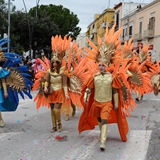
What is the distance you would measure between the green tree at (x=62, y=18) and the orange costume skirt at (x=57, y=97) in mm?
35442

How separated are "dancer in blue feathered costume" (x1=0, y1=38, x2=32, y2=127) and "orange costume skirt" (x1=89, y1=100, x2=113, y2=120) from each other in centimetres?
195

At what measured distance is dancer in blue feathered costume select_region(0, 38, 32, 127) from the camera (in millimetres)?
6105

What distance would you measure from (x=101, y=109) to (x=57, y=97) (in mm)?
1208

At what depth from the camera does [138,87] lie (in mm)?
7008

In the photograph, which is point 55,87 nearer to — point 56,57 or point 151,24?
point 56,57

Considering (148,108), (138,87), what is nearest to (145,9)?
(148,108)

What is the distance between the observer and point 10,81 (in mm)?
6227

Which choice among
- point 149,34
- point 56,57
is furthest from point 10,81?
point 149,34

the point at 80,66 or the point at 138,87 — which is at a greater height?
the point at 80,66

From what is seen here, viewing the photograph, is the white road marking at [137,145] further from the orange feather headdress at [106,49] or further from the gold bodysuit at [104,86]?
the orange feather headdress at [106,49]

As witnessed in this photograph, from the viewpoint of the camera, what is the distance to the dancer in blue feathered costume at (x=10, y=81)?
20.0ft

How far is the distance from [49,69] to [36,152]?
1.96m

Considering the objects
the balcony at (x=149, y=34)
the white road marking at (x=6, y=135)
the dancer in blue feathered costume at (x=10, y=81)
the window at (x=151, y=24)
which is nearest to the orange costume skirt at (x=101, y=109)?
the white road marking at (x=6, y=135)

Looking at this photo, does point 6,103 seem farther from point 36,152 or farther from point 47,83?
point 36,152
